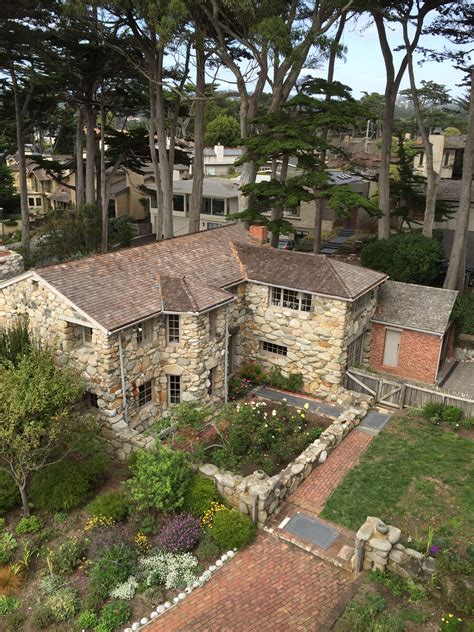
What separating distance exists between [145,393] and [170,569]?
8.09m

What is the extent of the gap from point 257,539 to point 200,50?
92.9 ft

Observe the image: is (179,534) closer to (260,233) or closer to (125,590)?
(125,590)

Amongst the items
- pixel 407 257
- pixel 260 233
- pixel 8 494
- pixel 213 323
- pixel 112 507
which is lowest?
pixel 8 494

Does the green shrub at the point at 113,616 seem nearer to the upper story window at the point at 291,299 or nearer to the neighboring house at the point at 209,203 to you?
the upper story window at the point at 291,299

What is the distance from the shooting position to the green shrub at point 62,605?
12.2 m

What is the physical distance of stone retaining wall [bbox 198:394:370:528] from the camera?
14852 mm

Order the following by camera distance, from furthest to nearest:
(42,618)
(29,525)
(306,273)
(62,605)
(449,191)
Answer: (449,191) < (306,273) < (29,525) < (62,605) < (42,618)

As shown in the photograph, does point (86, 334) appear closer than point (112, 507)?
No

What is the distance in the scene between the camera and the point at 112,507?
15203 millimetres

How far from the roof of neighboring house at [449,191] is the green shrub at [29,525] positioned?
114ft

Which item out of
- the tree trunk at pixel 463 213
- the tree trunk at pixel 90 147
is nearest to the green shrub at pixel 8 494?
the tree trunk at pixel 463 213

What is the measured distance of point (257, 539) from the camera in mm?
14516

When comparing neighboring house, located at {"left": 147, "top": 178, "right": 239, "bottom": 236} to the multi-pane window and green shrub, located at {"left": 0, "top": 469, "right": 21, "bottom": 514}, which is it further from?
green shrub, located at {"left": 0, "top": 469, "right": 21, "bottom": 514}

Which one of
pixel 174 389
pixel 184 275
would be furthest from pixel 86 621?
pixel 184 275
